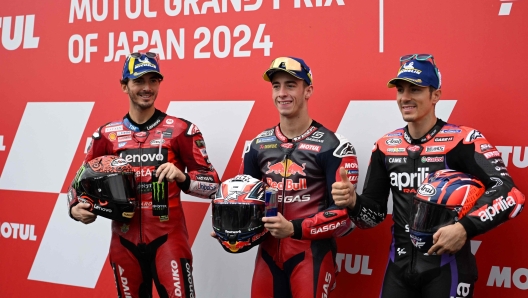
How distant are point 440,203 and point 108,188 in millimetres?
1774

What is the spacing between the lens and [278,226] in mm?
3193

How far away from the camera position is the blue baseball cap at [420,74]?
10.5 ft

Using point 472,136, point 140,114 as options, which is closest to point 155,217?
point 140,114

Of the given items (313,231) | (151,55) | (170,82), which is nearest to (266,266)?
(313,231)

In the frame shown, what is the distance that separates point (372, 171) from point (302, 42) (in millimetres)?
1231

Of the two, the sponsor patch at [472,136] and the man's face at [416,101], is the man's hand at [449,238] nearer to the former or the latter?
the sponsor patch at [472,136]

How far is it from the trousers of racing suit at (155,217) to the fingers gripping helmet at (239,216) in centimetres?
54

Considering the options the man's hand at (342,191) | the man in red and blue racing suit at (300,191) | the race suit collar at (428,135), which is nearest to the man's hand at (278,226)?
the man in red and blue racing suit at (300,191)

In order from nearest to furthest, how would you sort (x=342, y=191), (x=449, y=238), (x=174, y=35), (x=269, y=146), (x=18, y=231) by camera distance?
(x=449, y=238) < (x=342, y=191) < (x=269, y=146) < (x=174, y=35) < (x=18, y=231)

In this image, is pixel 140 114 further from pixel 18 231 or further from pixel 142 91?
pixel 18 231

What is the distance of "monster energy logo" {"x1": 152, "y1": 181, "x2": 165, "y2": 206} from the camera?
3.71m

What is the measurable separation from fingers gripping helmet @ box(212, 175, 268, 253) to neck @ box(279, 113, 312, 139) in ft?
1.39

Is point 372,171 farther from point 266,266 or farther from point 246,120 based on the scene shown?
point 246,120

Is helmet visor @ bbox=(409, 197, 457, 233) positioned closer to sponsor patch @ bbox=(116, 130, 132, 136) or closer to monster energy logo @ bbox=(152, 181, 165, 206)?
monster energy logo @ bbox=(152, 181, 165, 206)
